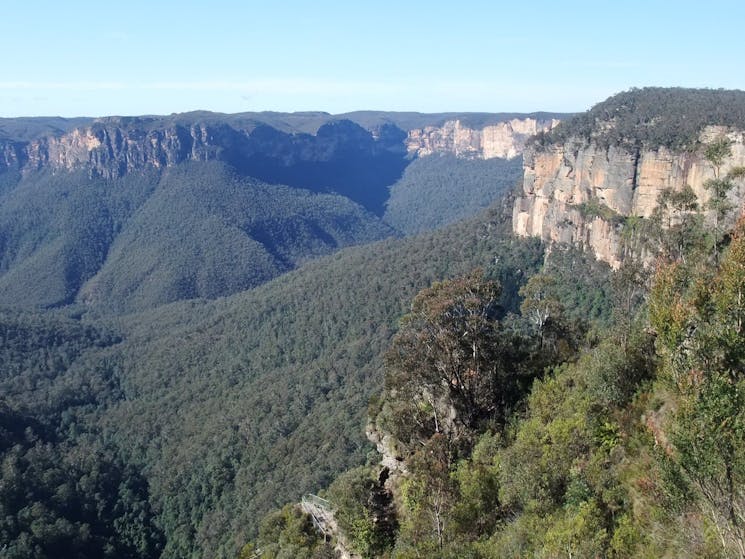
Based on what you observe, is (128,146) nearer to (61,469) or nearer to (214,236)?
(214,236)

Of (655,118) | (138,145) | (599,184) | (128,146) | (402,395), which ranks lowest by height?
(402,395)

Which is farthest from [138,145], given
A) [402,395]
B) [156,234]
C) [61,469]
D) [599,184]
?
[402,395]

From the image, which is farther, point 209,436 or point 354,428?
point 209,436

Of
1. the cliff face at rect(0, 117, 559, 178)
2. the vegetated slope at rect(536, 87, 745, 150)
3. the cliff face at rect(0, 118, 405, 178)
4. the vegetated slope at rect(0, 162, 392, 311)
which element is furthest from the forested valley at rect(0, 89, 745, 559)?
the cliff face at rect(0, 117, 559, 178)

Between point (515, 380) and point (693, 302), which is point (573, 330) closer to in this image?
point (515, 380)

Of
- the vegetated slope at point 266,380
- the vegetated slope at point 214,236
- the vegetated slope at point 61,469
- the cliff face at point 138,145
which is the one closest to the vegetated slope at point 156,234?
the vegetated slope at point 214,236

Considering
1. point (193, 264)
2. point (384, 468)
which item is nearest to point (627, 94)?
point (384, 468)

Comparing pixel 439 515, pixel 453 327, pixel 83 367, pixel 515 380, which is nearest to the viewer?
pixel 439 515
